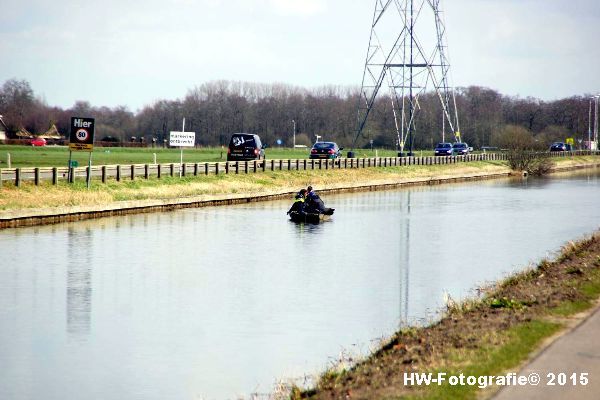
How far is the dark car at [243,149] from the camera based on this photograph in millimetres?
74312

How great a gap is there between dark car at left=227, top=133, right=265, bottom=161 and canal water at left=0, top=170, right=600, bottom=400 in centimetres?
1865

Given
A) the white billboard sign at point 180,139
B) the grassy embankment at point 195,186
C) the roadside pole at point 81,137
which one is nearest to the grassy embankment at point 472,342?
the grassy embankment at point 195,186

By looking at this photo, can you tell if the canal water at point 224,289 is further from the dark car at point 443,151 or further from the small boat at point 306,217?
the dark car at point 443,151

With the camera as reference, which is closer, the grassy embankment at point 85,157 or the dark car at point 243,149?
the dark car at point 243,149

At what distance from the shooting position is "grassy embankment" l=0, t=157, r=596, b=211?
4766 cm

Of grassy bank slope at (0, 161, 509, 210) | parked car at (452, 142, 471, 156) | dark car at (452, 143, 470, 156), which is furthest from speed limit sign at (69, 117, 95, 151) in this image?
dark car at (452, 143, 470, 156)

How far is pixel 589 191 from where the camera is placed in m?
78.9

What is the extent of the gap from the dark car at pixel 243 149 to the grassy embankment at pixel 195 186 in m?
3.10

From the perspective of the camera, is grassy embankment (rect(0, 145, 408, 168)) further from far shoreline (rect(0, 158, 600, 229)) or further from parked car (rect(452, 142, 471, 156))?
far shoreline (rect(0, 158, 600, 229))

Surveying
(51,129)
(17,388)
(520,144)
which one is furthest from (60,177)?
(51,129)

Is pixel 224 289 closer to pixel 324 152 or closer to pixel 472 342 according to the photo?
pixel 472 342

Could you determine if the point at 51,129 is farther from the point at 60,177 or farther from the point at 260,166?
the point at 60,177

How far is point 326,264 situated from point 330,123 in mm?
155813

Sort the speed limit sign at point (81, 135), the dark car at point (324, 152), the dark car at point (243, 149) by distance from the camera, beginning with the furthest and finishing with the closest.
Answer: the dark car at point (324, 152), the dark car at point (243, 149), the speed limit sign at point (81, 135)
